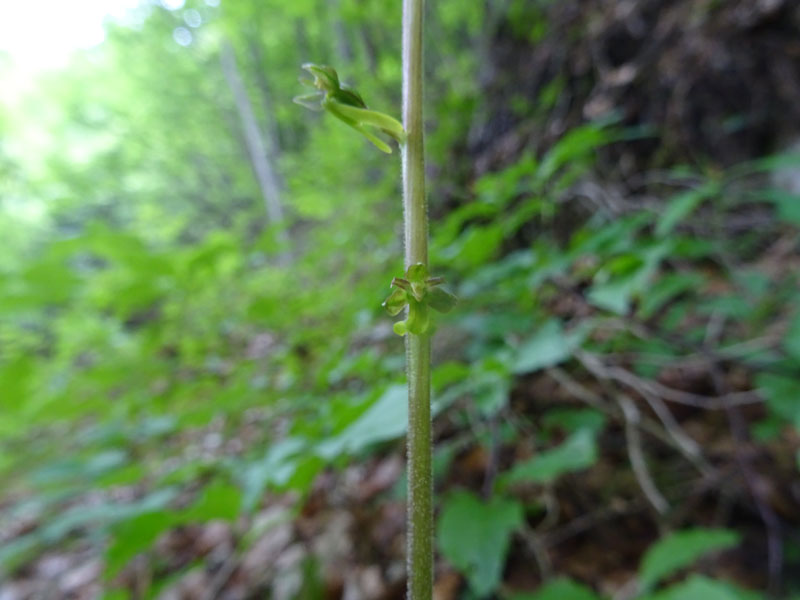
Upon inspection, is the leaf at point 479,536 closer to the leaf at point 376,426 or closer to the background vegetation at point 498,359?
the background vegetation at point 498,359

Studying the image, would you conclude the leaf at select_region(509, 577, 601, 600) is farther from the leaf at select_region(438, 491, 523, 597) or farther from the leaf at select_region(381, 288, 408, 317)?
the leaf at select_region(381, 288, 408, 317)

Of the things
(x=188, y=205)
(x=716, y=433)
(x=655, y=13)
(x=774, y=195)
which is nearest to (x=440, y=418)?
(x=716, y=433)

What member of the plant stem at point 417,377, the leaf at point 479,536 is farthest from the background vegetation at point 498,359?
the plant stem at point 417,377

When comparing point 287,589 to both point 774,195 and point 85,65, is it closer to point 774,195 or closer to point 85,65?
point 774,195

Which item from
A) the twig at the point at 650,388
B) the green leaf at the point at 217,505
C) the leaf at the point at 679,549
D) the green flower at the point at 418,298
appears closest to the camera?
the green flower at the point at 418,298

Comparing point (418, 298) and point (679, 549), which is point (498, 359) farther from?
point (418, 298)

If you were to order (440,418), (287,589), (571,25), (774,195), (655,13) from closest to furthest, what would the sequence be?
1. (774,195)
2. (287,589)
3. (440,418)
4. (655,13)
5. (571,25)

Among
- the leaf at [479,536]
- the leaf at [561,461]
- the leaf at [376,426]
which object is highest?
the leaf at [376,426]

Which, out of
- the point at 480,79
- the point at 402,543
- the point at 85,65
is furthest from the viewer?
the point at 85,65
